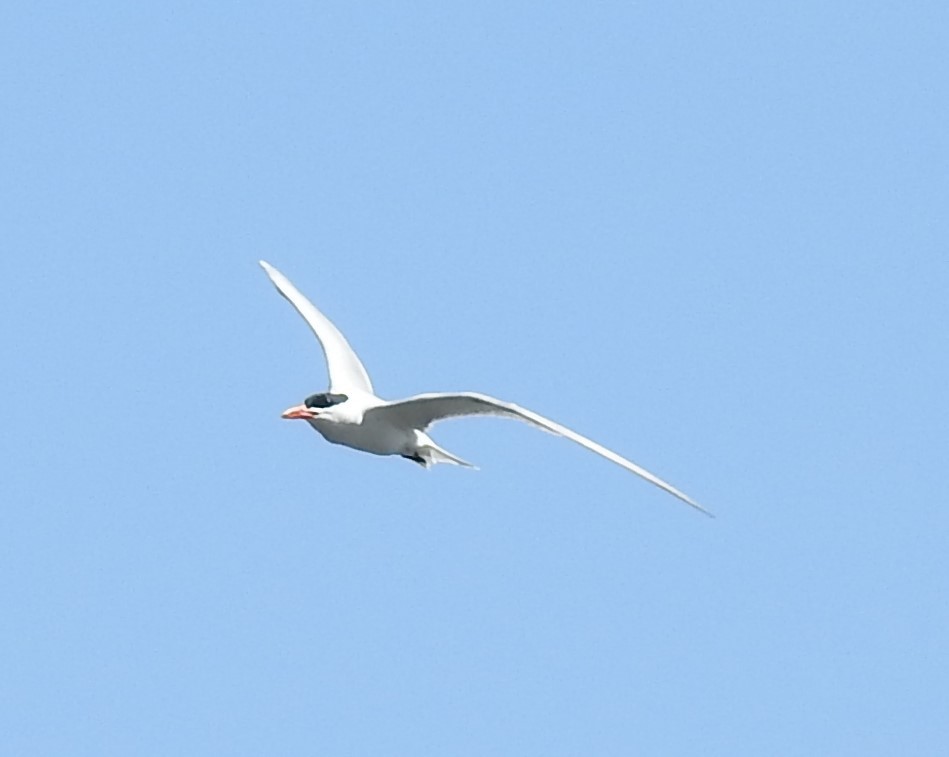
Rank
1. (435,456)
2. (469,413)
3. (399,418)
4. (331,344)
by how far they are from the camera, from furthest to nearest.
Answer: (331,344) → (435,456) → (399,418) → (469,413)

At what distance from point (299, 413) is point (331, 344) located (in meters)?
5.35

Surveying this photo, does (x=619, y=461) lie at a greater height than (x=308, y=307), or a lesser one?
A: lesser

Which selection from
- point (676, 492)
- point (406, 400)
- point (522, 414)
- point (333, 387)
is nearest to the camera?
point (676, 492)

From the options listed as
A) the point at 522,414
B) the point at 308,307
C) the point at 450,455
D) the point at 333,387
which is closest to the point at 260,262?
the point at 308,307

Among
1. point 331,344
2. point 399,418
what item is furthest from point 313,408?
point 331,344

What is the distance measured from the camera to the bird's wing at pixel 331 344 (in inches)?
1053

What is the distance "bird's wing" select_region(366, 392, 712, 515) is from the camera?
1809 centimetres

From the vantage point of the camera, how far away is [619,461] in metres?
18.3

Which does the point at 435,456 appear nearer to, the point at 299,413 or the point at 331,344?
the point at 299,413

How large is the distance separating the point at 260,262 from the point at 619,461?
13.5m

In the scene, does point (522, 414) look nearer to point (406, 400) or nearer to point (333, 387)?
point (406, 400)

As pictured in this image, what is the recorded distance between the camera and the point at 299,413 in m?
22.7

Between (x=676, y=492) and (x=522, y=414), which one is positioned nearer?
(x=676, y=492)

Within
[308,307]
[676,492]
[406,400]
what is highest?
[308,307]
